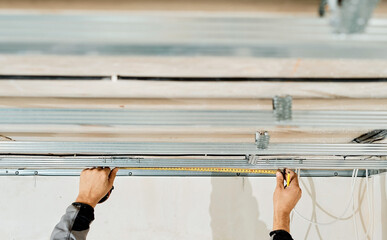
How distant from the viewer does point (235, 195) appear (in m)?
2.47

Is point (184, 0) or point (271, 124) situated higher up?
point (184, 0)

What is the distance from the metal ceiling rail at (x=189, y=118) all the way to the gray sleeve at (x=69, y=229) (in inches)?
26.4

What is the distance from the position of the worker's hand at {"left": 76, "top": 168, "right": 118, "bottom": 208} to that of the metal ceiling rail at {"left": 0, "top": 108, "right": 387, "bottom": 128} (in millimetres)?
731

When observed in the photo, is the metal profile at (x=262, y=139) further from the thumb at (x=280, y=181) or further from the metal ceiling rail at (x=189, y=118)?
the thumb at (x=280, y=181)

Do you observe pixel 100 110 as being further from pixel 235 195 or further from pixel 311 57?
pixel 235 195

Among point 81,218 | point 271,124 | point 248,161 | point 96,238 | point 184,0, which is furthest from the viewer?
point 96,238

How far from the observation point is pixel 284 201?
179 cm

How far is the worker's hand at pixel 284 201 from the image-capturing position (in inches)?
66.8

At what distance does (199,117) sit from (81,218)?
94 centimetres

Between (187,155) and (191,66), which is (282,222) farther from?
(191,66)

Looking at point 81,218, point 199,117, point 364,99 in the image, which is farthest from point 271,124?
point 81,218

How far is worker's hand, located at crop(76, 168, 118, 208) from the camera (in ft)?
5.50

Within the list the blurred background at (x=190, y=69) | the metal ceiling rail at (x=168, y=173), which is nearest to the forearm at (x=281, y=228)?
the blurred background at (x=190, y=69)

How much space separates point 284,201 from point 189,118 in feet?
3.41
